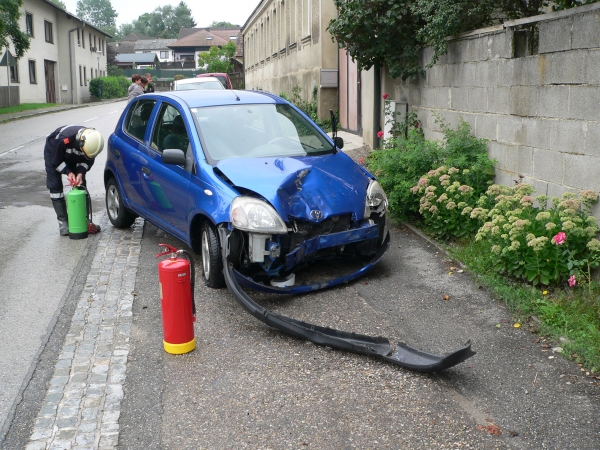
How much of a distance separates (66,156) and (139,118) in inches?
41.5

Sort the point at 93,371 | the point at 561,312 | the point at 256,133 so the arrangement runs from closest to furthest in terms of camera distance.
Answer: the point at 93,371 < the point at 561,312 < the point at 256,133

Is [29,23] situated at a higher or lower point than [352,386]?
higher

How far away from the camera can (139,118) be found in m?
8.56

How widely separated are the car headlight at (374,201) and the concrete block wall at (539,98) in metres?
1.70

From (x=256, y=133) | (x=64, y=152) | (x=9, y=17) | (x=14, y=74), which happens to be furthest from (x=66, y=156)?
(x=14, y=74)

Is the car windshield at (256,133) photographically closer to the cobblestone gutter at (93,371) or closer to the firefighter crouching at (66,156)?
Result: the cobblestone gutter at (93,371)

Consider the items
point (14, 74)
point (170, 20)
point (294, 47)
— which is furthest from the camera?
point (170, 20)

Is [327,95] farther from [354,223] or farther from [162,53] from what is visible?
[162,53]

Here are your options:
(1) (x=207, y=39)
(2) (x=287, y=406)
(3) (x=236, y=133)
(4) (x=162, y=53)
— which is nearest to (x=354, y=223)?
(3) (x=236, y=133)

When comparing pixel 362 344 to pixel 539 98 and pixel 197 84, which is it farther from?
pixel 197 84

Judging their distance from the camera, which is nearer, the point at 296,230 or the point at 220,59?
the point at 296,230

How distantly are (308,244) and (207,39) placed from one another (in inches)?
5259

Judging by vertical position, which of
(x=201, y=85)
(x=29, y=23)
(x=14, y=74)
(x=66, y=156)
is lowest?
(x=66, y=156)

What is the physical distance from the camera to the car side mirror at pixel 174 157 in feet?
22.6
